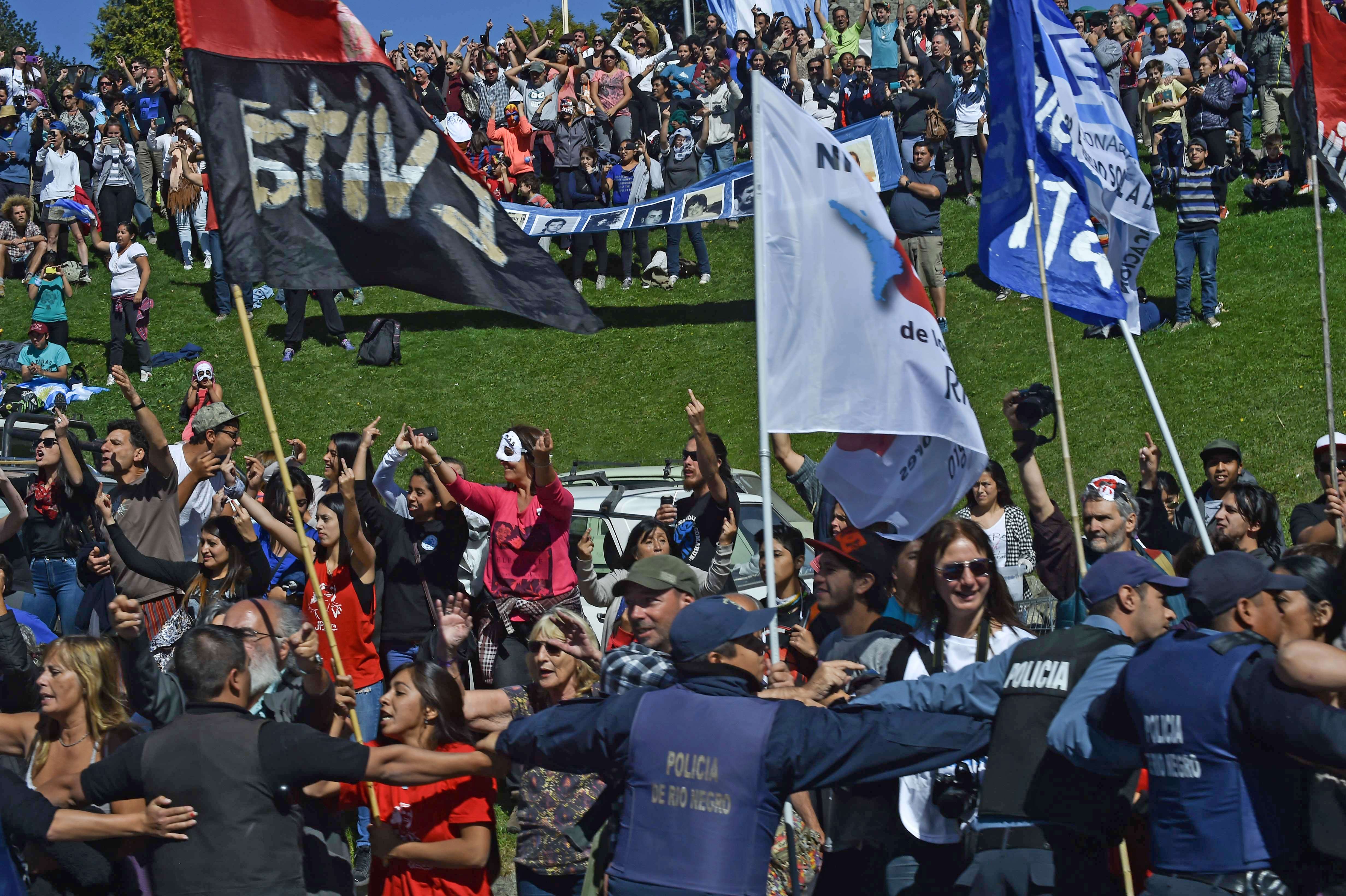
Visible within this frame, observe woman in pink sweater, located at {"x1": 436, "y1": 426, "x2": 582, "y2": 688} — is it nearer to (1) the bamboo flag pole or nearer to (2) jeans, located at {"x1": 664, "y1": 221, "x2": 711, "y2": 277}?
(1) the bamboo flag pole

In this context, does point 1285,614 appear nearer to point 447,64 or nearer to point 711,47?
point 711,47

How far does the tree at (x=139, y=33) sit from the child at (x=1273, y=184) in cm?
3410

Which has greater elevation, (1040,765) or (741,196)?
(741,196)

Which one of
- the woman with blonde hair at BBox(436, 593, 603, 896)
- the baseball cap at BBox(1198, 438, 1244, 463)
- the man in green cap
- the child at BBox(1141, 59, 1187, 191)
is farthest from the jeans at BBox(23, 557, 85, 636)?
the child at BBox(1141, 59, 1187, 191)

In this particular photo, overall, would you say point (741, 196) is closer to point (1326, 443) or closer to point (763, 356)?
point (1326, 443)

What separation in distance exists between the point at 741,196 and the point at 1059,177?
38.6ft

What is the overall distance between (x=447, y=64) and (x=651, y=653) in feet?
72.3

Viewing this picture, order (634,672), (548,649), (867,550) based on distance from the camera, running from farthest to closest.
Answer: (867,550) → (548,649) → (634,672)

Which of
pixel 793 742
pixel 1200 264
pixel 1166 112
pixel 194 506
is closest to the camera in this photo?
pixel 793 742

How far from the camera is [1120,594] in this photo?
4328mm

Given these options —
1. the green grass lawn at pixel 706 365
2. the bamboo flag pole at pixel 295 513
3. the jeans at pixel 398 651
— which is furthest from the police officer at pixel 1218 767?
the green grass lawn at pixel 706 365

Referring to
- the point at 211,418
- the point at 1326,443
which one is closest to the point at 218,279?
the point at 211,418

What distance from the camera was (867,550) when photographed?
5.55m

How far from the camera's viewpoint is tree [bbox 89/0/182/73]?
45469 millimetres
